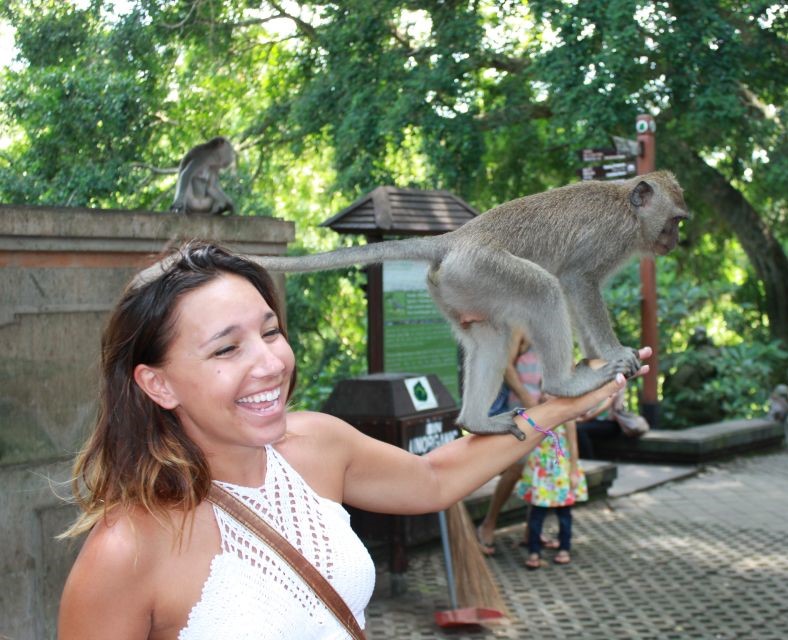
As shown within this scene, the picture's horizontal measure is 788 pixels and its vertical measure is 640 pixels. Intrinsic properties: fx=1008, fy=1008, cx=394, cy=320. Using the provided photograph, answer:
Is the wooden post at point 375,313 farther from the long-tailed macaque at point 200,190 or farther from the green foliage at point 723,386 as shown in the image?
the green foliage at point 723,386


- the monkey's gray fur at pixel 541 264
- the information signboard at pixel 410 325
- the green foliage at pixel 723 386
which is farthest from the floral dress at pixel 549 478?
the green foliage at pixel 723 386

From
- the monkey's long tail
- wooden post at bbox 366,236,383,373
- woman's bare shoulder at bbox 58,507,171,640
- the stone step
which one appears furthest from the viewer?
the stone step

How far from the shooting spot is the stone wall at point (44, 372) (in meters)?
4.10

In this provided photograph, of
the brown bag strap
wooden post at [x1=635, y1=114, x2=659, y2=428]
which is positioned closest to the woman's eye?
the brown bag strap

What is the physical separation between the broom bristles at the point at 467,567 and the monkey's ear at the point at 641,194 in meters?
2.54

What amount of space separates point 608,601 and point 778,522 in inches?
95.6

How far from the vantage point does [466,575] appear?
17.5ft

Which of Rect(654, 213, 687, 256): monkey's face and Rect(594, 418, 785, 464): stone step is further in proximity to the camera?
Rect(594, 418, 785, 464): stone step

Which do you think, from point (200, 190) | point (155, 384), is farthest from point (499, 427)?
point (200, 190)

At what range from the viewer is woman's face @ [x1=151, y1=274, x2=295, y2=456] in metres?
1.69

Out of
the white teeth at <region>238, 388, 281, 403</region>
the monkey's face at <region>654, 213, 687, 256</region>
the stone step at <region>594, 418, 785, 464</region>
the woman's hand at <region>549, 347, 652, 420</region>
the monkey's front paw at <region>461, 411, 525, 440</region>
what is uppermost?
the monkey's face at <region>654, 213, 687, 256</region>

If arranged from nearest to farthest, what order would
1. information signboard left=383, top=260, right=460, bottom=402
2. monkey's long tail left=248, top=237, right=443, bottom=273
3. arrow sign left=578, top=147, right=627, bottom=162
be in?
monkey's long tail left=248, top=237, right=443, bottom=273
information signboard left=383, top=260, right=460, bottom=402
arrow sign left=578, top=147, right=627, bottom=162

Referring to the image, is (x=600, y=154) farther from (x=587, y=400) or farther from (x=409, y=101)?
(x=587, y=400)

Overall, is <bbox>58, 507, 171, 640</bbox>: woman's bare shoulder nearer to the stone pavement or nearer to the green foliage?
the stone pavement
